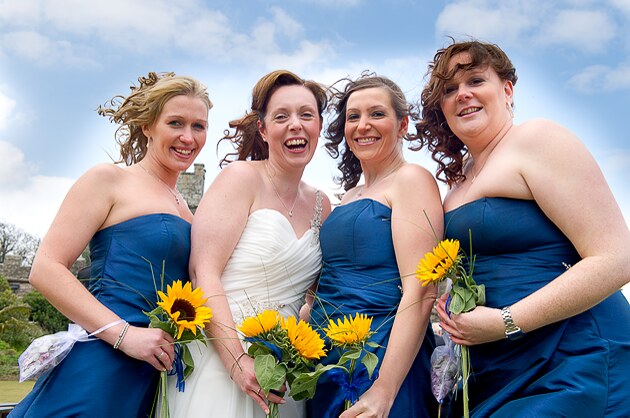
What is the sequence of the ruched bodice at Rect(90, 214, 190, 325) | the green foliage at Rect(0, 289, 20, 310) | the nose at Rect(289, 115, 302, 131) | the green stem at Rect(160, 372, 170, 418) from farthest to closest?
the green foliage at Rect(0, 289, 20, 310) < the nose at Rect(289, 115, 302, 131) < the ruched bodice at Rect(90, 214, 190, 325) < the green stem at Rect(160, 372, 170, 418)

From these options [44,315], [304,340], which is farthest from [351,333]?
[44,315]

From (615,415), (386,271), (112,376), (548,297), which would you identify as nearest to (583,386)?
(615,415)

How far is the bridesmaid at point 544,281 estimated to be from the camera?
2.58 m

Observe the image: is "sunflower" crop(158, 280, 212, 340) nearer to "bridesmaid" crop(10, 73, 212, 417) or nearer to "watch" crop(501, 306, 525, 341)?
"bridesmaid" crop(10, 73, 212, 417)

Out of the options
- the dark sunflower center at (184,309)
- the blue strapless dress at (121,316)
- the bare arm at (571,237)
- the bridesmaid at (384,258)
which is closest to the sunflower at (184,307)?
the dark sunflower center at (184,309)

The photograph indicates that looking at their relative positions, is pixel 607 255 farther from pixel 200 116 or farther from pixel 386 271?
pixel 200 116

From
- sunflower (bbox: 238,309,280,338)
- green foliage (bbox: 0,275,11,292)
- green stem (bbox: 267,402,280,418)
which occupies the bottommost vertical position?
green stem (bbox: 267,402,280,418)

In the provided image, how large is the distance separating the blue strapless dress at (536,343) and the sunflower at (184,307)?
4.38 ft

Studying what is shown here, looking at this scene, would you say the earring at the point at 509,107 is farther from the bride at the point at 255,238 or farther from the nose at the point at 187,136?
the nose at the point at 187,136

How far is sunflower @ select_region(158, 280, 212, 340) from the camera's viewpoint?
267 centimetres

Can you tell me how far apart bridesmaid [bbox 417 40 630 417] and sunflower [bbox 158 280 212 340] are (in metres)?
1.12

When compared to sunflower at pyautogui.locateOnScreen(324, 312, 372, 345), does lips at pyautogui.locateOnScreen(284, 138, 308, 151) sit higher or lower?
higher

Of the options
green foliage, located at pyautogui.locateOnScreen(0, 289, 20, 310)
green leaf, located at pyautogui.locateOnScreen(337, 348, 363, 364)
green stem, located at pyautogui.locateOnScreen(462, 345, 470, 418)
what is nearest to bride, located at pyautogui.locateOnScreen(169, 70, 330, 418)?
green leaf, located at pyautogui.locateOnScreen(337, 348, 363, 364)

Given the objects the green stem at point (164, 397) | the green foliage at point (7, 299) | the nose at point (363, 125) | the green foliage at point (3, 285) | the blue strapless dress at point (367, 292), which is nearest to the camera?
the green stem at point (164, 397)
